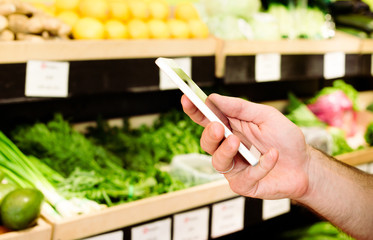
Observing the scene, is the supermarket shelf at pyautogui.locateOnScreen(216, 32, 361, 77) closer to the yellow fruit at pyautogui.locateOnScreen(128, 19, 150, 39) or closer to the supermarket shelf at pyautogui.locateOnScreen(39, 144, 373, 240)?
the yellow fruit at pyautogui.locateOnScreen(128, 19, 150, 39)

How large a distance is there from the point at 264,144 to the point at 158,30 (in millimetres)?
768

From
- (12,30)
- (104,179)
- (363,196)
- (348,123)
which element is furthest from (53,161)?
(348,123)

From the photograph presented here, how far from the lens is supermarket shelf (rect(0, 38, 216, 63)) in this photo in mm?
1371

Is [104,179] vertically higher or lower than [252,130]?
lower

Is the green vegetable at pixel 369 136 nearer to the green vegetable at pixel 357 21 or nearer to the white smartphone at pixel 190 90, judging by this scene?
the green vegetable at pixel 357 21

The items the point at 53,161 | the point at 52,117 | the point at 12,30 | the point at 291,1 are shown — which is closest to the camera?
the point at 12,30

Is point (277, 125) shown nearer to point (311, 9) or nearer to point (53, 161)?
point (53, 161)

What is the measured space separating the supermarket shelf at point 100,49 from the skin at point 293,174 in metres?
0.58

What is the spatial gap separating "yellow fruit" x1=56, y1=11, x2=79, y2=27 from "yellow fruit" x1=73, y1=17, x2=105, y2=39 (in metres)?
0.04

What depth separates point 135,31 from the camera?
66.9 inches

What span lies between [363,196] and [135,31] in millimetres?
1041

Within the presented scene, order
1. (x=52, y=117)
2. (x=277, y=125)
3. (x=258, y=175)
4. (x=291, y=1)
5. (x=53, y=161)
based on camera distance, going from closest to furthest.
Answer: (x=258, y=175) < (x=277, y=125) < (x=53, y=161) < (x=52, y=117) < (x=291, y=1)

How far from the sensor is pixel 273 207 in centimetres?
187

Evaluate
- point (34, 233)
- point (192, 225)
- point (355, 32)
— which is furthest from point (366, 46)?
point (34, 233)
